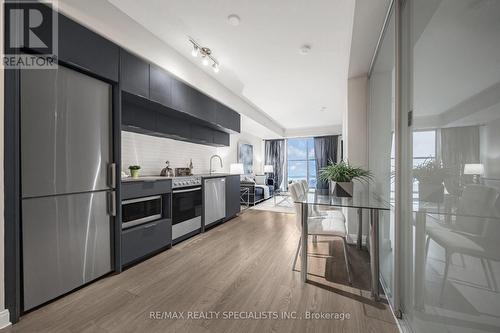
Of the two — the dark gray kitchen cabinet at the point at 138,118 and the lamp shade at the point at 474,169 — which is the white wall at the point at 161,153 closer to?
the dark gray kitchen cabinet at the point at 138,118

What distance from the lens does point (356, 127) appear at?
2.96m

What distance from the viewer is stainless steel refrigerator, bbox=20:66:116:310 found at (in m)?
1.52

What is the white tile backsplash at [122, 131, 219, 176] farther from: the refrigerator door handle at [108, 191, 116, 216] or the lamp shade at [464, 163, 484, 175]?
the lamp shade at [464, 163, 484, 175]

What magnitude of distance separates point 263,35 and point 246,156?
492 centimetres

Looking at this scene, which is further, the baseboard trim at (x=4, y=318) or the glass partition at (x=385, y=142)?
the glass partition at (x=385, y=142)

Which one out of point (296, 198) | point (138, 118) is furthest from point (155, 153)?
point (296, 198)

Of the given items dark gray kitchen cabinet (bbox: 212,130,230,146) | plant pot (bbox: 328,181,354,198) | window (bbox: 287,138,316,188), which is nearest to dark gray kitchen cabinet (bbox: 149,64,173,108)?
dark gray kitchen cabinet (bbox: 212,130,230,146)

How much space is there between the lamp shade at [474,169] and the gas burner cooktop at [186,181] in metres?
2.78

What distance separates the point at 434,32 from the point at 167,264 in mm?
2846

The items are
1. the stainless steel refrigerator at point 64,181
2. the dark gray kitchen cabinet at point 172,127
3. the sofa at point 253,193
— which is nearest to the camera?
the stainless steel refrigerator at point 64,181

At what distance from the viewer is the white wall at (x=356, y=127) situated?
2.91 metres

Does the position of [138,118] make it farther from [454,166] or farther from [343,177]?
[454,166]

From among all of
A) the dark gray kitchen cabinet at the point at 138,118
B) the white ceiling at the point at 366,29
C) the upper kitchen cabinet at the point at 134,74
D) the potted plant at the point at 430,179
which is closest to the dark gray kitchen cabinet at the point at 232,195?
the dark gray kitchen cabinet at the point at 138,118

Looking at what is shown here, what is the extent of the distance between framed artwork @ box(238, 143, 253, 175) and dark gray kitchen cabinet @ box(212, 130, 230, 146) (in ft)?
5.41
